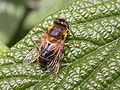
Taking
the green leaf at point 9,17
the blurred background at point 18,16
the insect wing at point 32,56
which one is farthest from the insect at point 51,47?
the green leaf at point 9,17

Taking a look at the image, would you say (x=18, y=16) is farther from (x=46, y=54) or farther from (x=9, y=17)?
(x=46, y=54)

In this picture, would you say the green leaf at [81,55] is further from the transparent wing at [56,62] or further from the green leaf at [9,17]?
the green leaf at [9,17]

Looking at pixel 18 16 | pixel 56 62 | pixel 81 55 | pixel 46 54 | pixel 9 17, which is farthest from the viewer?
pixel 9 17

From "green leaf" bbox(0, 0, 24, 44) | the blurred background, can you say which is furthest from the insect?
"green leaf" bbox(0, 0, 24, 44)

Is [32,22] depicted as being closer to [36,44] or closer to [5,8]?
[5,8]

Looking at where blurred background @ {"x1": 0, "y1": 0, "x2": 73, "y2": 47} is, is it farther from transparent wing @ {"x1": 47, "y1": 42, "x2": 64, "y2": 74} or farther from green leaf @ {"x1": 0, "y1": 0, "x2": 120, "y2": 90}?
green leaf @ {"x1": 0, "y1": 0, "x2": 120, "y2": 90}

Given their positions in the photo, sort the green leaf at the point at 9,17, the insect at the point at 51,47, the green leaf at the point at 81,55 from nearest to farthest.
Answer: the green leaf at the point at 81,55
the insect at the point at 51,47
the green leaf at the point at 9,17

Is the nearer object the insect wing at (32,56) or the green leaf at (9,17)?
the insect wing at (32,56)

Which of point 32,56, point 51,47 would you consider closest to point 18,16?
point 51,47
